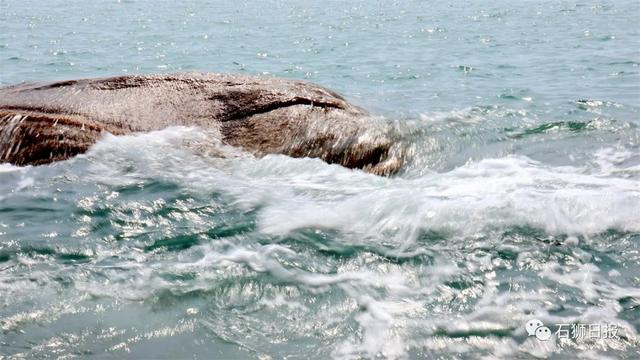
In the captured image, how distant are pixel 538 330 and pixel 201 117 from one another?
5340mm

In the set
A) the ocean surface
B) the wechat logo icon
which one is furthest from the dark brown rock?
the wechat logo icon

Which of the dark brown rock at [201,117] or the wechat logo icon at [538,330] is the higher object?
the dark brown rock at [201,117]

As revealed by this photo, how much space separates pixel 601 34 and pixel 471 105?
1213 cm

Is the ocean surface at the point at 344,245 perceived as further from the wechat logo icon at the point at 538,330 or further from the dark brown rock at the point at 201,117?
the dark brown rock at the point at 201,117

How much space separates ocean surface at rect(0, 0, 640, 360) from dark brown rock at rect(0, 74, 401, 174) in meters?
0.24

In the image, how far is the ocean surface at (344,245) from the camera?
4316 mm

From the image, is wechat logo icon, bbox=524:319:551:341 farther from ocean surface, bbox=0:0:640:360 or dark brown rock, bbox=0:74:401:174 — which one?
dark brown rock, bbox=0:74:401:174

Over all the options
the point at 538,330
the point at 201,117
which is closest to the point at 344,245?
the point at 538,330

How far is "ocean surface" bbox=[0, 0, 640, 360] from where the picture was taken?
4316mm

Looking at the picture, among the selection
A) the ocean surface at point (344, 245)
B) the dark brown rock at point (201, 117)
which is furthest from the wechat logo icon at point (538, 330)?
the dark brown rock at point (201, 117)

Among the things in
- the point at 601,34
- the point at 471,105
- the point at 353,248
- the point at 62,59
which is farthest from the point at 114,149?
the point at 601,34

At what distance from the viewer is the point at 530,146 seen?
28.9ft

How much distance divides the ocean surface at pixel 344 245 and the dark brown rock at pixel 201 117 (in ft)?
0.80

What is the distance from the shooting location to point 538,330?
4.32m
